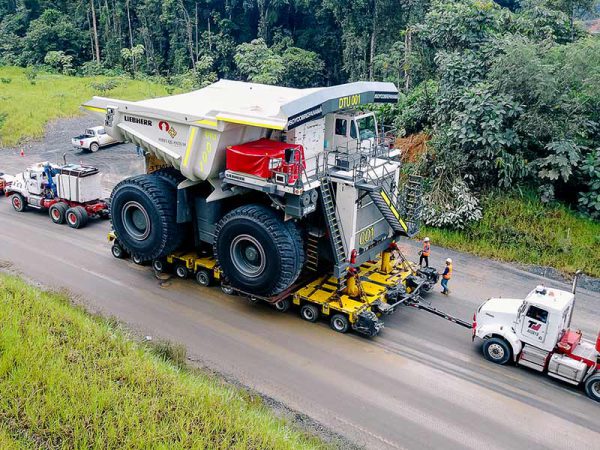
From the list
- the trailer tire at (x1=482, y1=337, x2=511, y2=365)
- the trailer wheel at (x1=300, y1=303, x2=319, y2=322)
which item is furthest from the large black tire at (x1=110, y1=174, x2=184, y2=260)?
the trailer tire at (x1=482, y1=337, x2=511, y2=365)

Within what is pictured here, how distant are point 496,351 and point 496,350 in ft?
0.08

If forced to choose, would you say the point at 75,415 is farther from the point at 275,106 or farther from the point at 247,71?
the point at 247,71

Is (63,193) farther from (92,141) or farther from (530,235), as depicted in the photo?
(530,235)

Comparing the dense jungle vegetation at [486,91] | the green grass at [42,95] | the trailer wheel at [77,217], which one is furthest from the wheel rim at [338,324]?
the green grass at [42,95]

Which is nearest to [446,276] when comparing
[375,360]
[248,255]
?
[375,360]

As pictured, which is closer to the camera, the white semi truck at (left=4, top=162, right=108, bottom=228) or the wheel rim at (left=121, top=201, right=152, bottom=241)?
the wheel rim at (left=121, top=201, right=152, bottom=241)

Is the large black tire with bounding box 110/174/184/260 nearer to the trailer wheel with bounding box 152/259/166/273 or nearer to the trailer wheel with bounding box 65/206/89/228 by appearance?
the trailer wheel with bounding box 152/259/166/273

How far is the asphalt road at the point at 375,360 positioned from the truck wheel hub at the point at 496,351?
0.70 ft

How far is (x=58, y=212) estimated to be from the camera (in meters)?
18.1

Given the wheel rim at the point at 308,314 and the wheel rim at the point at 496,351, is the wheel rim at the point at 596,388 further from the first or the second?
the wheel rim at the point at 308,314

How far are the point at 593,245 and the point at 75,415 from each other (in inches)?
552

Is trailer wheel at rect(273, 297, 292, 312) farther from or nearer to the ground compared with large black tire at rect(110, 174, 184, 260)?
nearer to the ground

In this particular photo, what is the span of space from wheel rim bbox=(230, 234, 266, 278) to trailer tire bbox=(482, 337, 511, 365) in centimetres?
487

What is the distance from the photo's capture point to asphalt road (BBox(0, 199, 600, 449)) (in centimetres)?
960
